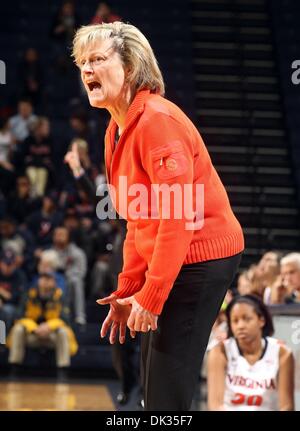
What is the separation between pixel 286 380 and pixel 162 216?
222cm

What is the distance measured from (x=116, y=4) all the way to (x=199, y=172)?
39.3ft

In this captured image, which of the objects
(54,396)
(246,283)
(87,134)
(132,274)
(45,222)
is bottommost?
(54,396)

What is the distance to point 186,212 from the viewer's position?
8.80ft

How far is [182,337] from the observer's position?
273 centimetres

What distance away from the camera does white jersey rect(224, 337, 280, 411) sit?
4680 millimetres

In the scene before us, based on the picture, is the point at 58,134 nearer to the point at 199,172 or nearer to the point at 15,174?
the point at 15,174

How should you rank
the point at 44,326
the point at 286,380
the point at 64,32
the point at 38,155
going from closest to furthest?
the point at 286,380 → the point at 44,326 → the point at 38,155 → the point at 64,32

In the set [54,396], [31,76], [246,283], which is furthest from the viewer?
[31,76]

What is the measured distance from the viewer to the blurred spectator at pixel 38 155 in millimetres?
10977

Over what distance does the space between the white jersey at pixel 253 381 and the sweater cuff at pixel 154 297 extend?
2152 mm

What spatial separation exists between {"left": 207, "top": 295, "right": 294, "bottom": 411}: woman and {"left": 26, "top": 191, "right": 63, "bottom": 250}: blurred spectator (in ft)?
18.2

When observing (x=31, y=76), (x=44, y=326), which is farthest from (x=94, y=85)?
(x=31, y=76)

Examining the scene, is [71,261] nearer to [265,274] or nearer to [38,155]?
[38,155]

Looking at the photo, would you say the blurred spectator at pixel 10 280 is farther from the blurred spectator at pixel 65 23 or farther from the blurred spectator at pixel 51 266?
the blurred spectator at pixel 65 23
